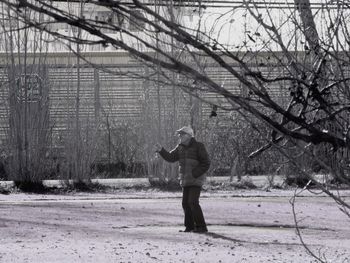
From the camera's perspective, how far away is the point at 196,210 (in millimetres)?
13633

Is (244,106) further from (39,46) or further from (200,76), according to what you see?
(39,46)

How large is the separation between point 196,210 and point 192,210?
6 centimetres

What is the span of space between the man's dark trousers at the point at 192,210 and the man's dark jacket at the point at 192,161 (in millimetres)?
110

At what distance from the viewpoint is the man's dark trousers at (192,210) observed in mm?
13633

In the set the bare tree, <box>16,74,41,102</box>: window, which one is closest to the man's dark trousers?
the bare tree

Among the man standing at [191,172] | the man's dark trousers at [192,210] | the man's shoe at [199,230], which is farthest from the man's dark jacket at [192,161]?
the man's shoe at [199,230]

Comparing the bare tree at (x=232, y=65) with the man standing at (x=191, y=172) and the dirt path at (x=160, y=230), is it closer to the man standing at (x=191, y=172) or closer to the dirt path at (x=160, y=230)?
the dirt path at (x=160, y=230)

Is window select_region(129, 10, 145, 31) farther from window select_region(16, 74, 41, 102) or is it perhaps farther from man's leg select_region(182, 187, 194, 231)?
window select_region(16, 74, 41, 102)

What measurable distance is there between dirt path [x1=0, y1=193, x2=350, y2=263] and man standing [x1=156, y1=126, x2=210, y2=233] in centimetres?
25

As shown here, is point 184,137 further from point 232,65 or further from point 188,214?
point 232,65

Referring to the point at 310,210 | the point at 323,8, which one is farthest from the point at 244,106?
the point at 310,210

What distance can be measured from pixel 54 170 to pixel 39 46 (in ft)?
10.1

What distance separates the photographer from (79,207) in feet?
59.6

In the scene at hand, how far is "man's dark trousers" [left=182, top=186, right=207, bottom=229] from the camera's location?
13.6 m
